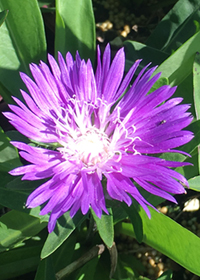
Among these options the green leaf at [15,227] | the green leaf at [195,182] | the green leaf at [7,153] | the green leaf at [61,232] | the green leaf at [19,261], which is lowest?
the green leaf at [19,261]

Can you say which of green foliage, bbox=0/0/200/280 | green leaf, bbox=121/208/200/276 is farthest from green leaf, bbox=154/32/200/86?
green leaf, bbox=121/208/200/276

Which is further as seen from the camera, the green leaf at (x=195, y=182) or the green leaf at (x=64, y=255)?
the green leaf at (x=64, y=255)

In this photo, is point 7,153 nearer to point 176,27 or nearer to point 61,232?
point 61,232

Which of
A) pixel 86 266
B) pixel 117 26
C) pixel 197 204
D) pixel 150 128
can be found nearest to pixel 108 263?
pixel 86 266

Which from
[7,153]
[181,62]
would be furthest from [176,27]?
[7,153]

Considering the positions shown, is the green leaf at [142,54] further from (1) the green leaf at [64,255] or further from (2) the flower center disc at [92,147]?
(1) the green leaf at [64,255]

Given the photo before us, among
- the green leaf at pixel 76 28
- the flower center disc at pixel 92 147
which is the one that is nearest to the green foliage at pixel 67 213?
the green leaf at pixel 76 28

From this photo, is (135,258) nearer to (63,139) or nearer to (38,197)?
(63,139)

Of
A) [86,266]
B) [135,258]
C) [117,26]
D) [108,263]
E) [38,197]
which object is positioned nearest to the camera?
[38,197]
